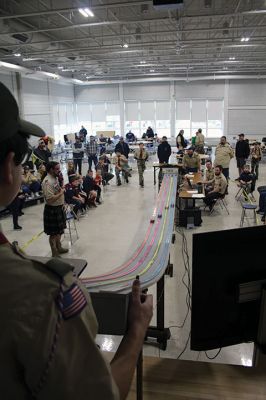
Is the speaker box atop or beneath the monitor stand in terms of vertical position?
beneath

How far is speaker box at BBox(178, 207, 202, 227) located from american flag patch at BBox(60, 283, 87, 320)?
23.9 ft

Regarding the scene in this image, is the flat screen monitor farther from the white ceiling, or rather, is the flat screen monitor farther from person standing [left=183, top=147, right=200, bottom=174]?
person standing [left=183, top=147, right=200, bottom=174]

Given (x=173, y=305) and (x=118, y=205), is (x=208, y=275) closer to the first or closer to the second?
(x=173, y=305)

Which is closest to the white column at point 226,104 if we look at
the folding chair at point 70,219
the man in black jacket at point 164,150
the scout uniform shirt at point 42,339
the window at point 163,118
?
the window at point 163,118

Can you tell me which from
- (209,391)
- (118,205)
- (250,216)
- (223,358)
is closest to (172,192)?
(250,216)

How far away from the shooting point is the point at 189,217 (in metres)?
7.91

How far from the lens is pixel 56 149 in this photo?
20.1 metres

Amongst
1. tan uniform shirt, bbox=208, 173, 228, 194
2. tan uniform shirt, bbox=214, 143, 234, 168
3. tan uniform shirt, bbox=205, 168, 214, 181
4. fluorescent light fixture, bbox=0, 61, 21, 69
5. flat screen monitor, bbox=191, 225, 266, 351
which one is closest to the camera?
flat screen monitor, bbox=191, 225, 266, 351

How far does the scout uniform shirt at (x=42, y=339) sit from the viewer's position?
0.61 metres

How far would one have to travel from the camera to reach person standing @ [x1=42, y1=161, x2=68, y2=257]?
587cm

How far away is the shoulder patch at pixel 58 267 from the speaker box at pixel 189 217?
7.26 metres

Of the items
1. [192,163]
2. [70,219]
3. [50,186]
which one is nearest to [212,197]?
[192,163]

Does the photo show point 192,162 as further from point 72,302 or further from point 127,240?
point 72,302

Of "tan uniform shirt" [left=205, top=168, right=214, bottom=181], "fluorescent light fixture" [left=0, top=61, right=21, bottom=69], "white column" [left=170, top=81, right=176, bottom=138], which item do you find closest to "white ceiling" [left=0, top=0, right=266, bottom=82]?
"fluorescent light fixture" [left=0, top=61, right=21, bottom=69]
